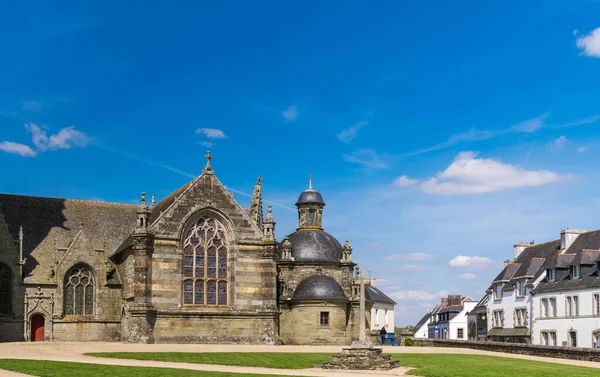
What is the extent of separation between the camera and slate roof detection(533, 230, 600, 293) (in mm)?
58853

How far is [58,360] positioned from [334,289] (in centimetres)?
2589

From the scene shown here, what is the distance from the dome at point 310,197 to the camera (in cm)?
6294

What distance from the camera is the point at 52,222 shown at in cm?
5612

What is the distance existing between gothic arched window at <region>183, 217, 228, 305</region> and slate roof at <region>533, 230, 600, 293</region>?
25540 mm

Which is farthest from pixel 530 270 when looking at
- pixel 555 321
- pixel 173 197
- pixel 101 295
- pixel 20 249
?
pixel 20 249

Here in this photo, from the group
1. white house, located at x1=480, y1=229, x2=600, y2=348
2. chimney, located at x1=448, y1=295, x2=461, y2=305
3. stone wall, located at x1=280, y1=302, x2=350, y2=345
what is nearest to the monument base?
stone wall, located at x1=280, y1=302, x2=350, y2=345

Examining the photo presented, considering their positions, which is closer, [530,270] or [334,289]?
[334,289]

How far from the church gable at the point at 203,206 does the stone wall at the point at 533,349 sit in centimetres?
1513

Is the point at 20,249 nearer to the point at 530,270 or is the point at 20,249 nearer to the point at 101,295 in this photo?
the point at 101,295

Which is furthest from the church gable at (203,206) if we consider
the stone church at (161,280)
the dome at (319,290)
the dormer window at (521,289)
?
the dormer window at (521,289)

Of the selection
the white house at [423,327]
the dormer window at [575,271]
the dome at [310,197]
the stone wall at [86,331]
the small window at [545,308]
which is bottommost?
the white house at [423,327]

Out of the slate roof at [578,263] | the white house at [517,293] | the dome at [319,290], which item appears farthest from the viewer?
the white house at [517,293]

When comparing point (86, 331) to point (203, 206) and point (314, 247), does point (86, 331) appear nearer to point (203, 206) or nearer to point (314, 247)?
point (203, 206)

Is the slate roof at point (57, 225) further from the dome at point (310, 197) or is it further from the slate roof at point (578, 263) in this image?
the slate roof at point (578, 263)
